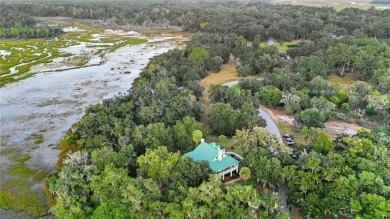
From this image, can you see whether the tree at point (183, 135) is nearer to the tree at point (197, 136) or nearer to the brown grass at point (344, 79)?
the tree at point (197, 136)

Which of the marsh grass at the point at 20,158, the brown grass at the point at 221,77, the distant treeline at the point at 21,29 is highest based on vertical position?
the distant treeline at the point at 21,29

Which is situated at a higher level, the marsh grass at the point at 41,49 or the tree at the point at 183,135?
the marsh grass at the point at 41,49

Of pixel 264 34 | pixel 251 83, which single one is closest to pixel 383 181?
pixel 251 83

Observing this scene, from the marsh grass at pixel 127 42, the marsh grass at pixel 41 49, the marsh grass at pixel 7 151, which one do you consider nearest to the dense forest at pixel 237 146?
the marsh grass at pixel 7 151

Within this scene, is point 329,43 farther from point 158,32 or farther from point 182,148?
point 158,32

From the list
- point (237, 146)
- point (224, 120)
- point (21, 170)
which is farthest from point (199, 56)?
point (21, 170)

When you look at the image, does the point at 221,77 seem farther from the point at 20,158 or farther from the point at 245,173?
the point at 20,158
